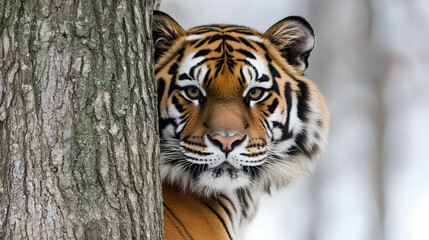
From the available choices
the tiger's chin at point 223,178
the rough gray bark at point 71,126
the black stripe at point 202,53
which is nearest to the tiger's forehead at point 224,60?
the black stripe at point 202,53

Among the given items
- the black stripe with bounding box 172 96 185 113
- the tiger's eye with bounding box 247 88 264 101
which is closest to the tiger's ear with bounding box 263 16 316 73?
the tiger's eye with bounding box 247 88 264 101

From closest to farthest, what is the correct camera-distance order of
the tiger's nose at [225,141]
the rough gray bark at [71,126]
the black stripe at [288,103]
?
the rough gray bark at [71,126]
the tiger's nose at [225,141]
the black stripe at [288,103]

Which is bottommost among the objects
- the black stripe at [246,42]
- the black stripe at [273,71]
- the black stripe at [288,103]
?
the black stripe at [288,103]

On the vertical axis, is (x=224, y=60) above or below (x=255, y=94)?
above

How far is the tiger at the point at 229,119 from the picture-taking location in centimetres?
282

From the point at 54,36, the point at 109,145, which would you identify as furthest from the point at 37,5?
the point at 109,145

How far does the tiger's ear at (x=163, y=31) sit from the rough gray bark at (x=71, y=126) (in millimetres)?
633

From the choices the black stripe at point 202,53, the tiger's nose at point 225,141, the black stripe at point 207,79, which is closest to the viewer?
the tiger's nose at point 225,141

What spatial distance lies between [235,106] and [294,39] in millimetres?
579

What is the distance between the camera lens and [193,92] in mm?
2879

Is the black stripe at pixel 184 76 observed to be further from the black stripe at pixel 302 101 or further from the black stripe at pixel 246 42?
the black stripe at pixel 302 101

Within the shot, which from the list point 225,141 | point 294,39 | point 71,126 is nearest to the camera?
point 71,126

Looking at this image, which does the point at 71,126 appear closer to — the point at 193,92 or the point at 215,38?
the point at 193,92

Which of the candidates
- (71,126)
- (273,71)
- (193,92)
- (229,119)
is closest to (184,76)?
(193,92)
